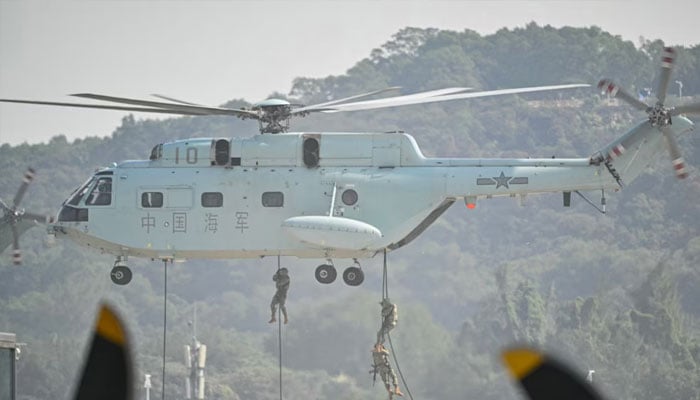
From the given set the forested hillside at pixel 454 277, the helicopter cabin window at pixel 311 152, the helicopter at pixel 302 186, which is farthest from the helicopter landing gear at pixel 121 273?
the forested hillside at pixel 454 277

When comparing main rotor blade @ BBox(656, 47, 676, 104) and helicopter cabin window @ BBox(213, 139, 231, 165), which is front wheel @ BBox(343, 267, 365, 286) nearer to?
helicopter cabin window @ BBox(213, 139, 231, 165)

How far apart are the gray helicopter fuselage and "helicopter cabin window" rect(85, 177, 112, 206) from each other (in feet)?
0.08

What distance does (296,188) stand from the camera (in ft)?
78.4

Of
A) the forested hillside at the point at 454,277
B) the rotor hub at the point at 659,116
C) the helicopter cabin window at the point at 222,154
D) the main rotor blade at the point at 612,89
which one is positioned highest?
A: the main rotor blade at the point at 612,89

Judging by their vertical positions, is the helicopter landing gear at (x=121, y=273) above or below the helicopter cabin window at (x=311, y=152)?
below

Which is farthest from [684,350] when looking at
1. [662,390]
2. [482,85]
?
[482,85]

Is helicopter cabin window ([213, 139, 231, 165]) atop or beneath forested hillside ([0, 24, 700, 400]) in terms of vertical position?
atop

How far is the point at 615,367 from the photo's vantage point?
5984 cm

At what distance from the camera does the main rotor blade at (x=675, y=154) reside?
21.3 m

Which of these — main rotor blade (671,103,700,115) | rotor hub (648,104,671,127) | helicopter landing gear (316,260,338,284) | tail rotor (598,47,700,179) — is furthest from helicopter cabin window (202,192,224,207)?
main rotor blade (671,103,700,115)

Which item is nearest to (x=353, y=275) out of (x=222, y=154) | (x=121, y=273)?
(x=222, y=154)

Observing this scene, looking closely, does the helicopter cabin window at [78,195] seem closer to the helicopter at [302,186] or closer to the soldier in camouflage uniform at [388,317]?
the helicopter at [302,186]

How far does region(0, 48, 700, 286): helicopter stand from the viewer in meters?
23.3

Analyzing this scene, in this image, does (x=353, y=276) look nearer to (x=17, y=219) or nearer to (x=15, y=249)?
(x=15, y=249)
